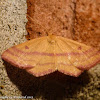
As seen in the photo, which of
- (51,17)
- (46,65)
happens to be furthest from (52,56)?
(51,17)

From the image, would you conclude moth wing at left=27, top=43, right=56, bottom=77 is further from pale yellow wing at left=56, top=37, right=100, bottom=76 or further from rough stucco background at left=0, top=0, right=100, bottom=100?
rough stucco background at left=0, top=0, right=100, bottom=100

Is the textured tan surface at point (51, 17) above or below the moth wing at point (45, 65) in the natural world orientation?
above

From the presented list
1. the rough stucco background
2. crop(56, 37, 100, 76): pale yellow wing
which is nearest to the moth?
crop(56, 37, 100, 76): pale yellow wing

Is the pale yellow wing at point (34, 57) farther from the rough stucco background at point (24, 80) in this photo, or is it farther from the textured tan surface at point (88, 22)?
the textured tan surface at point (88, 22)

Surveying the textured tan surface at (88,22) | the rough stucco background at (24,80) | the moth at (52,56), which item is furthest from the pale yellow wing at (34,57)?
the textured tan surface at (88,22)

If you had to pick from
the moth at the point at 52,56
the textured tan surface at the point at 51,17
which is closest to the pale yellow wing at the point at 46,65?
the moth at the point at 52,56

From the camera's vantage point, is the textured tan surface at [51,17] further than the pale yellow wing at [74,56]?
Yes
